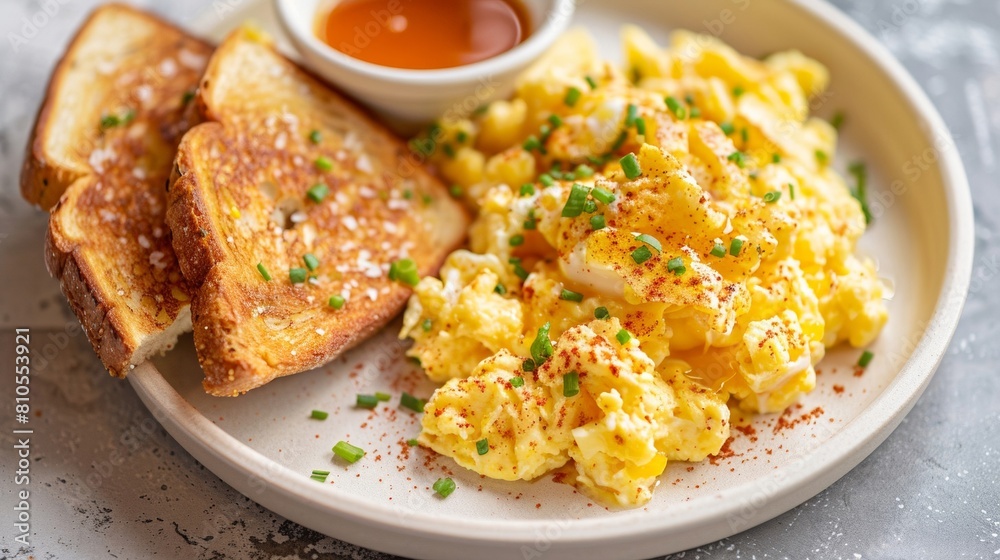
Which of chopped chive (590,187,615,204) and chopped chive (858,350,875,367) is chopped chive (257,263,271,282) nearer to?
chopped chive (590,187,615,204)

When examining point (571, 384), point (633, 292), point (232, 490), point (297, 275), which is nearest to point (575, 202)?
point (633, 292)

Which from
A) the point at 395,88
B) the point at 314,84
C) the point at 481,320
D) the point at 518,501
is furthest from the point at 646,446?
the point at 314,84

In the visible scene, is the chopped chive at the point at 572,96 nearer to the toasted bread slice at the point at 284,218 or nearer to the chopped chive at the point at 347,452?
the toasted bread slice at the point at 284,218

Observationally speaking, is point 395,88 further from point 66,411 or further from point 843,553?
point 843,553

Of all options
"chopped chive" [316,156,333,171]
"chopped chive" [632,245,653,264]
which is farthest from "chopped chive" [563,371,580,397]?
"chopped chive" [316,156,333,171]

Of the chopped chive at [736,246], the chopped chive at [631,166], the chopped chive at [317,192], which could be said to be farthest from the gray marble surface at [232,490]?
the chopped chive at [631,166]

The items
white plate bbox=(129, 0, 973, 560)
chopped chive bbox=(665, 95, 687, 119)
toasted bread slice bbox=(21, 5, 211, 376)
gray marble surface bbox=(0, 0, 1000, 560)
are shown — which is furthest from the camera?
chopped chive bbox=(665, 95, 687, 119)

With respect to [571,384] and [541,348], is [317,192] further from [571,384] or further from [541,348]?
[571,384]
